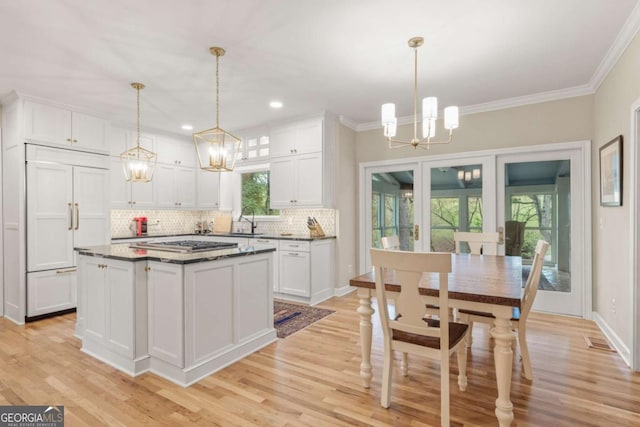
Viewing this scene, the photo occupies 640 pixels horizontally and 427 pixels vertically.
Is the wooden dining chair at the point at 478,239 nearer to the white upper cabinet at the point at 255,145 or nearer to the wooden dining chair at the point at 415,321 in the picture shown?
the wooden dining chair at the point at 415,321

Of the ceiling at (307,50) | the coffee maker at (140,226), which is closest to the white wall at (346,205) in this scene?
the ceiling at (307,50)

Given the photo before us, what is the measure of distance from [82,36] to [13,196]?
245 centimetres

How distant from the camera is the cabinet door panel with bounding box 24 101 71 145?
12.7ft

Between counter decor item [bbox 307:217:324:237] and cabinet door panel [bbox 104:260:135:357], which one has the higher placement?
counter decor item [bbox 307:217:324:237]

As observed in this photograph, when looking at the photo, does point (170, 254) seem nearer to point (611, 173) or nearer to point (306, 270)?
point (306, 270)

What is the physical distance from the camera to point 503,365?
1871mm

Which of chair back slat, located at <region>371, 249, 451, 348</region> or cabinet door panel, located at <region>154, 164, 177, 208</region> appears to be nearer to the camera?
chair back slat, located at <region>371, 249, 451, 348</region>

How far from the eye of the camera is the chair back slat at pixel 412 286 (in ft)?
5.92

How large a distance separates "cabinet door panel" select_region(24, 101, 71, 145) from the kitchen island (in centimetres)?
197

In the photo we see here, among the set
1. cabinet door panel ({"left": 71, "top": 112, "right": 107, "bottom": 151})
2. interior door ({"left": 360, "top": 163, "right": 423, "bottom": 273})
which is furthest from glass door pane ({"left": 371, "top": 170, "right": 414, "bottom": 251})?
cabinet door panel ({"left": 71, "top": 112, "right": 107, "bottom": 151})

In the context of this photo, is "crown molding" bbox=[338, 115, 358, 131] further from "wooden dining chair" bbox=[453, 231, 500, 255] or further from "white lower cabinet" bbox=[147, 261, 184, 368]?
"white lower cabinet" bbox=[147, 261, 184, 368]

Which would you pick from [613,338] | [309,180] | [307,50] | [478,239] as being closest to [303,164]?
[309,180]

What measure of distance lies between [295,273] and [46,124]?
11.6ft

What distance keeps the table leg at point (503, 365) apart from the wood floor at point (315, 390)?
5.1 inches
